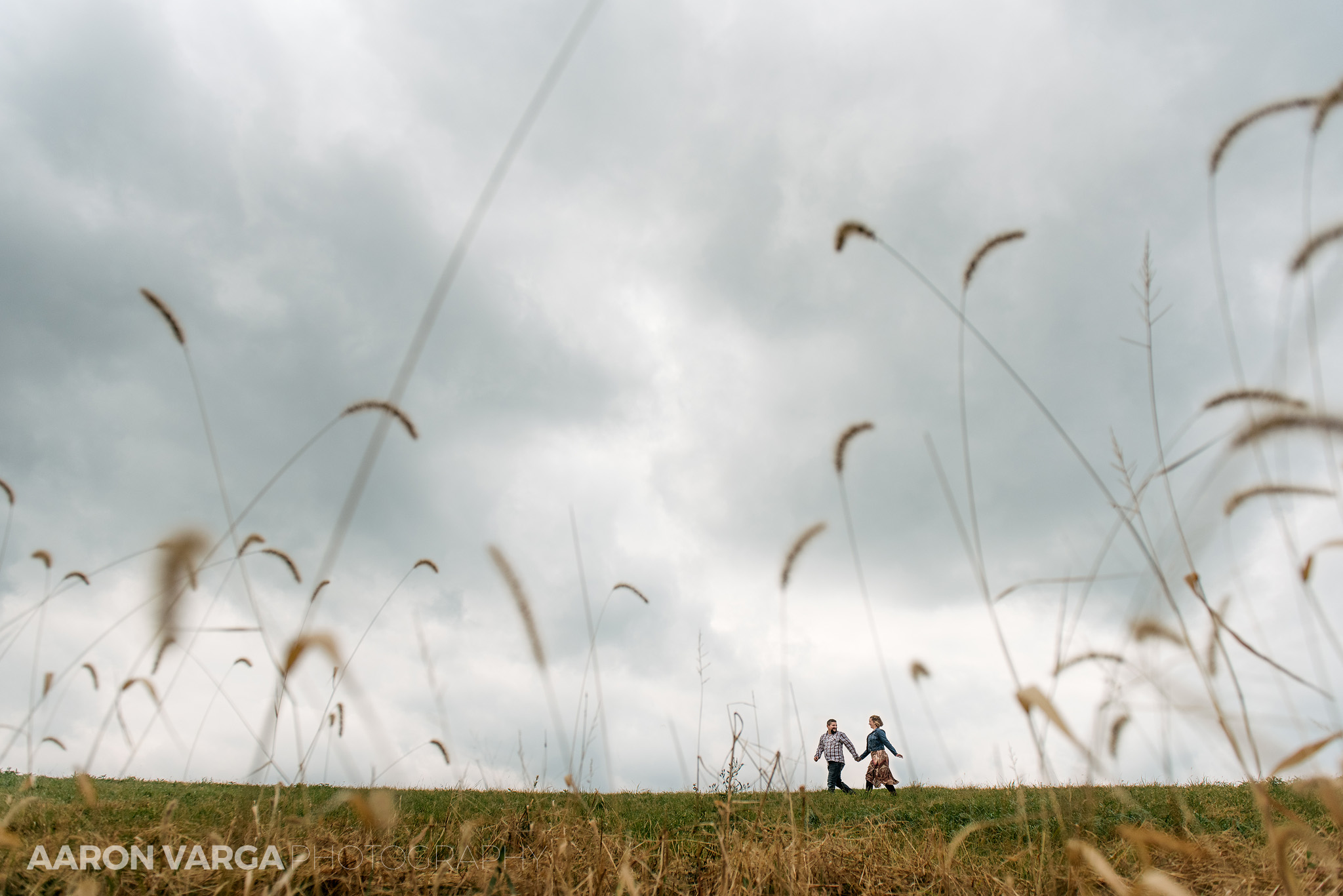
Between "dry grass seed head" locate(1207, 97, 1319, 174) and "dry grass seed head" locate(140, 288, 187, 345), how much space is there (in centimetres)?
453

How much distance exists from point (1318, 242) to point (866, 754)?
42.4 ft

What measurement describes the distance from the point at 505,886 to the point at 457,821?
6.67 feet

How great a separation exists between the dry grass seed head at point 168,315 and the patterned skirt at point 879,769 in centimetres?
1412

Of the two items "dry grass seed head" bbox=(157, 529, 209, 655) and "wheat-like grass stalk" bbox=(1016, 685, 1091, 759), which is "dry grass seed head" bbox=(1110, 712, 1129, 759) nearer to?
"wheat-like grass stalk" bbox=(1016, 685, 1091, 759)

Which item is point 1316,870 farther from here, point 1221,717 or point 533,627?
point 533,627

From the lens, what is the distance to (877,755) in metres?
13.8

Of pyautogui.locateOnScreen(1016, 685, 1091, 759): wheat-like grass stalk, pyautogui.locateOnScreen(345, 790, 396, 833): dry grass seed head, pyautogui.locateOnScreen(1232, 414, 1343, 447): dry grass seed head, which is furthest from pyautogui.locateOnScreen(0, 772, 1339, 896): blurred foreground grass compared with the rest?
pyautogui.locateOnScreen(1232, 414, 1343, 447): dry grass seed head

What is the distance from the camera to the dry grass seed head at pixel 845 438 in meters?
3.32

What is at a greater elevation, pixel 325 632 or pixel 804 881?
pixel 325 632

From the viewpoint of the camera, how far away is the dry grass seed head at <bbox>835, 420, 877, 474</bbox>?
332 cm

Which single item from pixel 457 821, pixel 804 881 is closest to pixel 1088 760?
pixel 804 881

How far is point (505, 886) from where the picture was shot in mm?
2758

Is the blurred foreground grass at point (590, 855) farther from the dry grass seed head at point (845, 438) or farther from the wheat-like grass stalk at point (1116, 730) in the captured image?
the dry grass seed head at point (845, 438)

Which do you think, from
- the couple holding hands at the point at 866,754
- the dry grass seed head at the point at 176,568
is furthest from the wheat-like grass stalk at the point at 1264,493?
the couple holding hands at the point at 866,754
